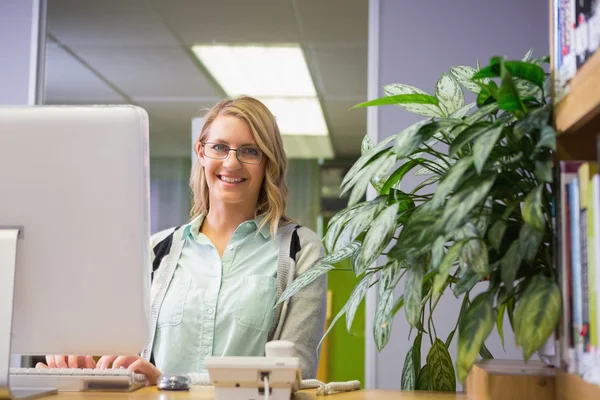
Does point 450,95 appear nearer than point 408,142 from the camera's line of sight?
No

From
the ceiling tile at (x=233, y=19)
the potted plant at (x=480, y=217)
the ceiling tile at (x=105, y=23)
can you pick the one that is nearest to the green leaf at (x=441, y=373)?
the potted plant at (x=480, y=217)

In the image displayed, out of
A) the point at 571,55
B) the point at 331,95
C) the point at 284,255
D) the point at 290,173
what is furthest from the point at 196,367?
the point at 290,173

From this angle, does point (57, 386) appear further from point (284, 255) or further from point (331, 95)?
point (331, 95)

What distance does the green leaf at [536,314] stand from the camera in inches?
46.4

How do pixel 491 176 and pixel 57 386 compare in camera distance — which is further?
pixel 57 386

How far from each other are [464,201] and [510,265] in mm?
133

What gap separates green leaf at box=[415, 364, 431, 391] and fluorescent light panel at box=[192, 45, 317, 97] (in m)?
2.55

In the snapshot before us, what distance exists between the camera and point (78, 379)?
1562 mm

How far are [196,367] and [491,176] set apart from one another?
44.2 inches

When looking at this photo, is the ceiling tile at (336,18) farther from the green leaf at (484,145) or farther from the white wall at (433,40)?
the green leaf at (484,145)

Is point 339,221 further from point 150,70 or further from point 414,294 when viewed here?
point 150,70

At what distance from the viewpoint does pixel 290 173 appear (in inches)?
197

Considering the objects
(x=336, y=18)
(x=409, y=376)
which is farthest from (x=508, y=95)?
(x=336, y=18)

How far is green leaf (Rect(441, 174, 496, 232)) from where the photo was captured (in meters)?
1.23
